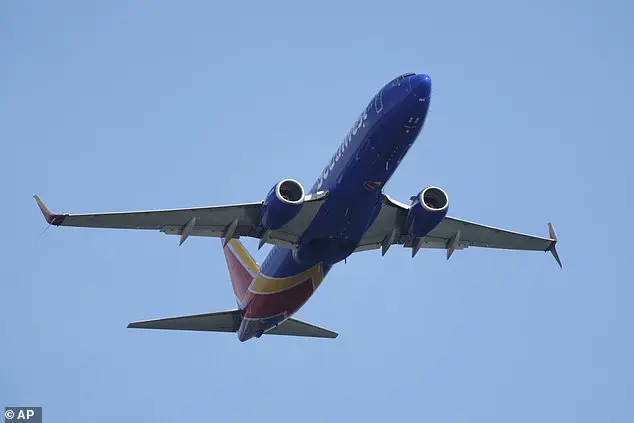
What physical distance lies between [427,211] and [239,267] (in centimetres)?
1533

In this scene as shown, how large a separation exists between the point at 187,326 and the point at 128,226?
28.9 ft

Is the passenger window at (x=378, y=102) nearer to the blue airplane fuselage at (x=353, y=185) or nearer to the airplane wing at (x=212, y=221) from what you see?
the blue airplane fuselage at (x=353, y=185)

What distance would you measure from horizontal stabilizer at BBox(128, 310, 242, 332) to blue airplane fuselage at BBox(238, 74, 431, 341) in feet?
12.2

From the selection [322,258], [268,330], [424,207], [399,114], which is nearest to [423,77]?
[399,114]

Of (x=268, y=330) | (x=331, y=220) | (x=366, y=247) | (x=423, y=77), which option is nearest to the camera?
(x=423, y=77)

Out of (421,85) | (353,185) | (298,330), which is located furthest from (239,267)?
(421,85)

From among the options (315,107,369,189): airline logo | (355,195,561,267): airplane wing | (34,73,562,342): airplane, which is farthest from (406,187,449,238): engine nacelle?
(315,107,369,189): airline logo

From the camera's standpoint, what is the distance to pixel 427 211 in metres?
47.1

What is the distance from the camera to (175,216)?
→ 47.5m

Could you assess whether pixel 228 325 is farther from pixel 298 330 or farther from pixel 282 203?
pixel 282 203

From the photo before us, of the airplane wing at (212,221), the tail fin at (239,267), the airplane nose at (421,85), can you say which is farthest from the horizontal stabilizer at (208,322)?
the airplane nose at (421,85)

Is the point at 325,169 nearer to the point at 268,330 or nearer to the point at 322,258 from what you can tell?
the point at 322,258

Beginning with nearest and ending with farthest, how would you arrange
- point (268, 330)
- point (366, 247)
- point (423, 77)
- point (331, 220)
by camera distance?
1. point (423, 77)
2. point (331, 220)
3. point (366, 247)
4. point (268, 330)

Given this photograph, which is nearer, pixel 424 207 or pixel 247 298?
pixel 424 207
